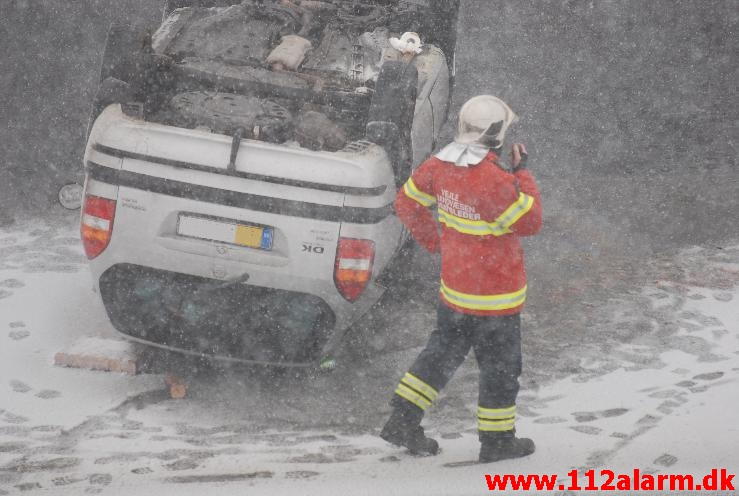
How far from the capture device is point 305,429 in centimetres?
457

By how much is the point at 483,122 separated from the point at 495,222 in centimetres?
43

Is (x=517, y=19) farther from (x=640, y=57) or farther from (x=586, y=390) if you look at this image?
(x=586, y=390)

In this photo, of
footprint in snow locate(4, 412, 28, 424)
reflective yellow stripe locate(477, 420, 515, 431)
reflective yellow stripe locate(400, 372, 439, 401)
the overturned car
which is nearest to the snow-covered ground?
footprint in snow locate(4, 412, 28, 424)

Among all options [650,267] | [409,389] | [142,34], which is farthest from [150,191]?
[650,267]

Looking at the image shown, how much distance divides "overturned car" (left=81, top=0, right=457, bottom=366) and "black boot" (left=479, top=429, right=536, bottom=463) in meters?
1.14

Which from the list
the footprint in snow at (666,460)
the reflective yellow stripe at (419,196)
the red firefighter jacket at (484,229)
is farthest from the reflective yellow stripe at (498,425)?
the reflective yellow stripe at (419,196)

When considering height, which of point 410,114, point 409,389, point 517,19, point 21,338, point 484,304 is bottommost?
point 21,338

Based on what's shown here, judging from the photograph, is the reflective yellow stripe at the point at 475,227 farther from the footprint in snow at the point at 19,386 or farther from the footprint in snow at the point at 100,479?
the footprint in snow at the point at 19,386

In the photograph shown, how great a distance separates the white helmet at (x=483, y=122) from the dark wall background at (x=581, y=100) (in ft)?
11.1

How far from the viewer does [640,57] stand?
1050cm

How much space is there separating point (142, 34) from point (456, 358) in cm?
289

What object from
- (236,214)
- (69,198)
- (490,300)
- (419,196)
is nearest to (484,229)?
(490,300)

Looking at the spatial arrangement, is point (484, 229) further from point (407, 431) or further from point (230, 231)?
point (230, 231)

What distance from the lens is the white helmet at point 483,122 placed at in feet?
12.8
